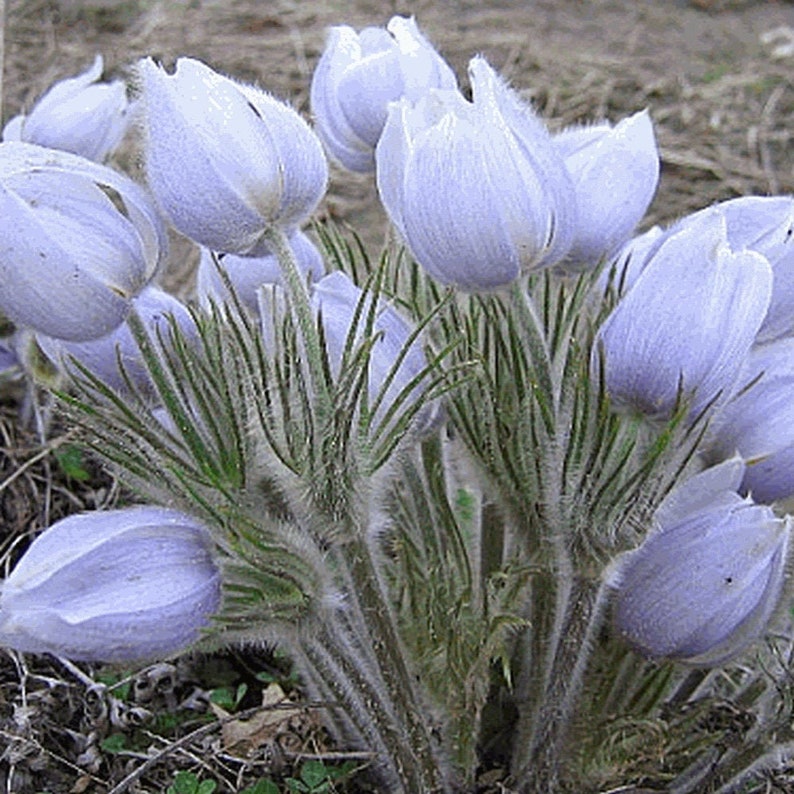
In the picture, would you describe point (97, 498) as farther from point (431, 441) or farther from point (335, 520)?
point (335, 520)

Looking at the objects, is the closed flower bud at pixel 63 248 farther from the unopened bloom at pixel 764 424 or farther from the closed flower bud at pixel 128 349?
the unopened bloom at pixel 764 424

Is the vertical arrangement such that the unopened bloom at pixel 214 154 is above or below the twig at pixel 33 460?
above

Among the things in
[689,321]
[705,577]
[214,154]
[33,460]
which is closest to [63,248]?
[214,154]

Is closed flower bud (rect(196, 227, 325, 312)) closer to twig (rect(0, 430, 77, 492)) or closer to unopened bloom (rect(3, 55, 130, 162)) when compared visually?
unopened bloom (rect(3, 55, 130, 162))

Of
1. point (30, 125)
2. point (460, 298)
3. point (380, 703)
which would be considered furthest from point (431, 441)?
point (30, 125)

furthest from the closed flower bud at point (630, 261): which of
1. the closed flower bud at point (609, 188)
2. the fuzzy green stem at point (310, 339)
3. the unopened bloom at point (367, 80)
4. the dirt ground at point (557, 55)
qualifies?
the dirt ground at point (557, 55)

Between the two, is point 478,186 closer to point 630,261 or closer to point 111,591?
point 630,261
